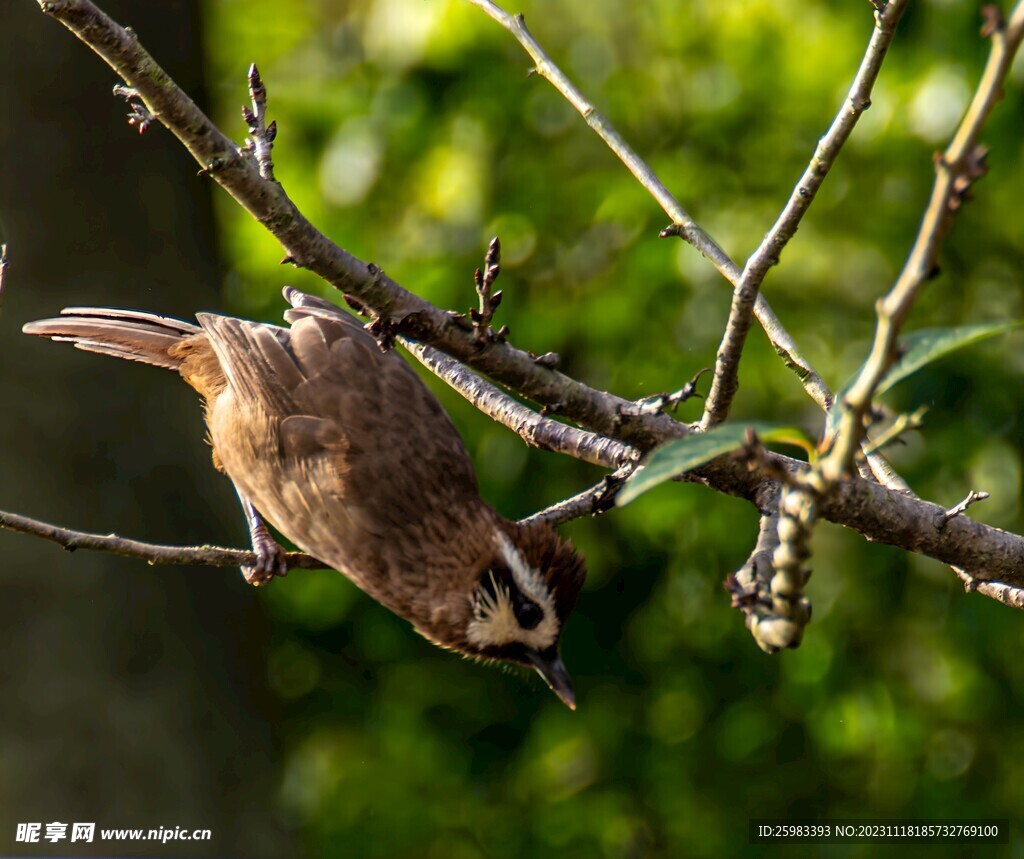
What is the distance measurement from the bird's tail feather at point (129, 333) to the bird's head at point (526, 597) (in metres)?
1.56

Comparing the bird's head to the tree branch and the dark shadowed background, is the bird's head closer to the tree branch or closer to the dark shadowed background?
the tree branch

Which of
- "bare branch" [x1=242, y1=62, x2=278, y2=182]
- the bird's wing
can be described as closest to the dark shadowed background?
the bird's wing

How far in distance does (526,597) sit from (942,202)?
201 cm

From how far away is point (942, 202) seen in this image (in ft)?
3.73

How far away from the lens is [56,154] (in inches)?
229

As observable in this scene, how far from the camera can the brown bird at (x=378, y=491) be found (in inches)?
119

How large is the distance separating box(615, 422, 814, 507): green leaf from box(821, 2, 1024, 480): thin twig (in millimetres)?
182

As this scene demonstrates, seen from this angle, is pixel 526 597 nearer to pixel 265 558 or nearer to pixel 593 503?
pixel 593 503

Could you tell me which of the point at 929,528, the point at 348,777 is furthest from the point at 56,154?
the point at 929,528

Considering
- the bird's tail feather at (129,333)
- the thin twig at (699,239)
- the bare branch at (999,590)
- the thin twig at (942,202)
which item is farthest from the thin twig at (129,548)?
the thin twig at (942,202)

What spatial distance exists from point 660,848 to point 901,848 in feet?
3.91

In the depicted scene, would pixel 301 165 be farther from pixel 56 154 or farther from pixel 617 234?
pixel 617 234

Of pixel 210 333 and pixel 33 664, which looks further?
pixel 33 664

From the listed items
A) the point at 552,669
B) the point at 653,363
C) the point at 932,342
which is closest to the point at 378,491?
the point at 552,669
